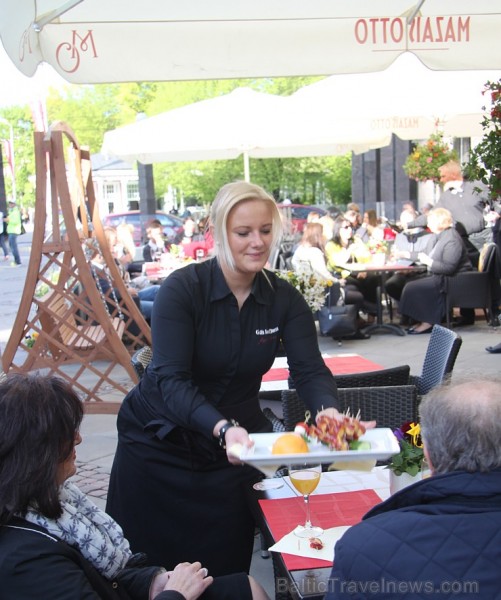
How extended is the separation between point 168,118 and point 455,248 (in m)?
4.33

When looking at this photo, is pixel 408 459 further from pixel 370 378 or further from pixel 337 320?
pixel 337 320

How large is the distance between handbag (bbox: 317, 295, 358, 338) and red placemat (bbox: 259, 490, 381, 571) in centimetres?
642

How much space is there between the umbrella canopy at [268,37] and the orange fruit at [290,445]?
2.88m

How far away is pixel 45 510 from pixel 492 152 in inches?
204

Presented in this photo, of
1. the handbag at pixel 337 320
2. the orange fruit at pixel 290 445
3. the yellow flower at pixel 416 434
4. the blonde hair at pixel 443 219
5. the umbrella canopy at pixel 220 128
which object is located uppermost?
the umbrella canopy at pixel 220 128

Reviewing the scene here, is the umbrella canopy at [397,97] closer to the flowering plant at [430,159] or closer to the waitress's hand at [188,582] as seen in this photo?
the flowering plant at [430,159]

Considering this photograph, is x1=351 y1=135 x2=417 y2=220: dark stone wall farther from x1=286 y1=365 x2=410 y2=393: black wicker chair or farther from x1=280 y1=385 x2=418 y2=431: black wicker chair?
x1=280 y1=385 x2=418 y2=431: black wicker chair

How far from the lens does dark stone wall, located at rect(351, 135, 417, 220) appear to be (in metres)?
21.5

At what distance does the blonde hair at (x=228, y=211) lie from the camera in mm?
2762

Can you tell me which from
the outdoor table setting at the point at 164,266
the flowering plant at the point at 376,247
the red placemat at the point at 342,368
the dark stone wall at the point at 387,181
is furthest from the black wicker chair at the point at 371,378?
the dark stone wall at the point at 387,181

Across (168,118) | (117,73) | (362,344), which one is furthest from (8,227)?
(117,73)

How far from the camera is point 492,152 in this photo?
6184 mm

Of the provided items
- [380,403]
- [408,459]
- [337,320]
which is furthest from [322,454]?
[337,320]

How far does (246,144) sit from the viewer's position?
1064 centimetres
